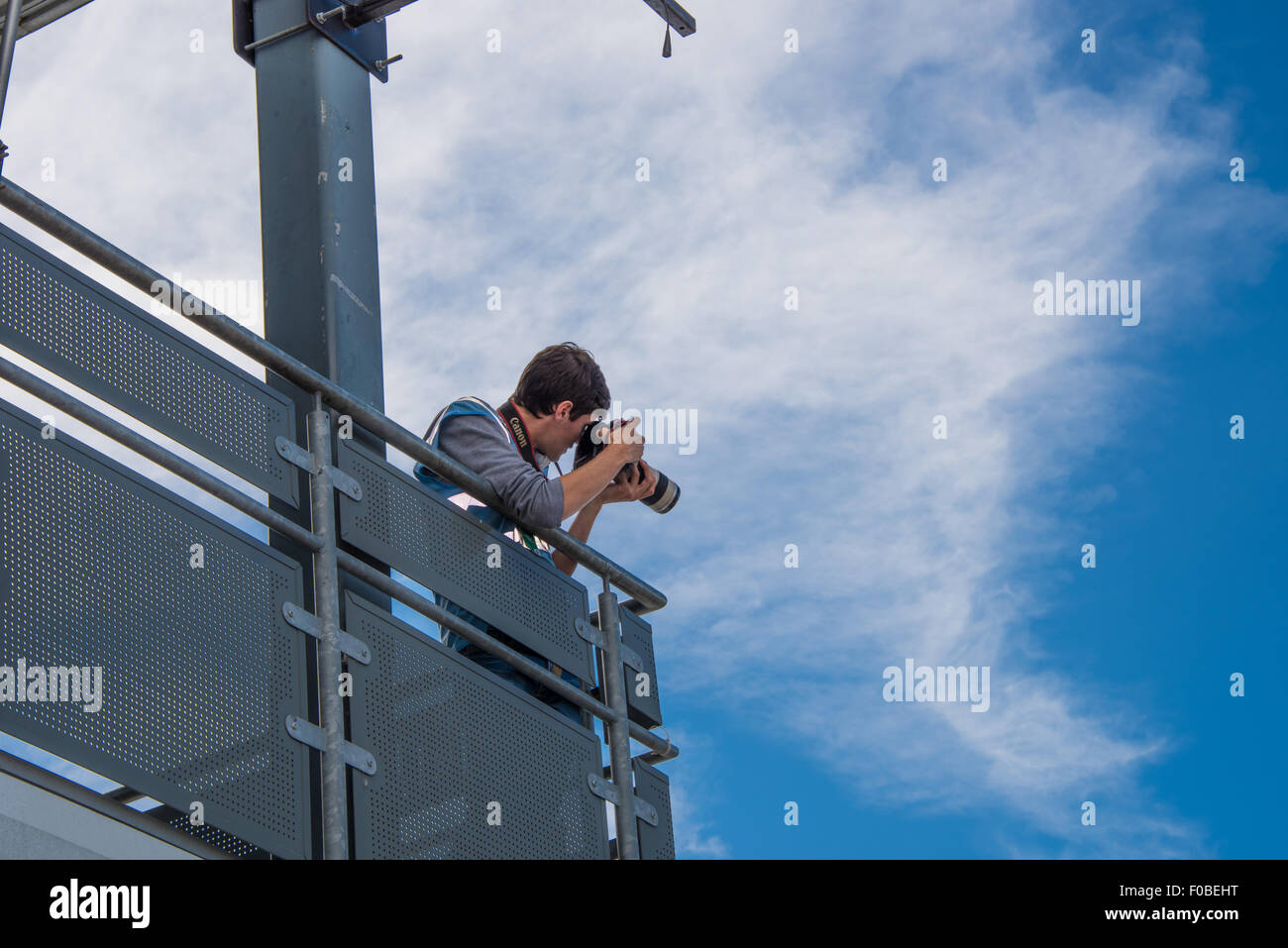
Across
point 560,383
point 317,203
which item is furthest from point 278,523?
point 317,203

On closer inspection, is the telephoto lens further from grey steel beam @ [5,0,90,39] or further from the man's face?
grey steel beam @ [5,0,90,39]

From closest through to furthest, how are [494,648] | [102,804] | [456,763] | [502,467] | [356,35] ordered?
1. [102,804]
2. [456,763]
3. [494,648]
4. [502,467]
5. [356,35]

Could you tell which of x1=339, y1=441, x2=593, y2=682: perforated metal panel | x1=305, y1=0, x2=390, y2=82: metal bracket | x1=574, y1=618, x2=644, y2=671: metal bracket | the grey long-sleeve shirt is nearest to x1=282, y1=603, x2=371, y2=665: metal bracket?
x1=339, y1=441, x2=593, y2=682: perforated metal panel

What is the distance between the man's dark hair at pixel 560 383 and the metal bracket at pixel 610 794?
4.06 ft

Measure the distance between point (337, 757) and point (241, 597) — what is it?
49 centimetres

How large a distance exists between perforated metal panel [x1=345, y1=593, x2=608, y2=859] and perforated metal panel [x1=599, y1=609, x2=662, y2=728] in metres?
0.47

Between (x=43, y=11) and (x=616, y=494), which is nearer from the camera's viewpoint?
(x=616, y=494)

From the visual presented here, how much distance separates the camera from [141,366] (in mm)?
4422

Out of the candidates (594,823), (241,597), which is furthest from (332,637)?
(594,823)

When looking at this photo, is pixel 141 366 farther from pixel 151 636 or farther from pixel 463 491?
pixel 463 491

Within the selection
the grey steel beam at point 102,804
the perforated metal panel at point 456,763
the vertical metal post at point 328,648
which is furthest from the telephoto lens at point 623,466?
the grey steel beam at point 102,804

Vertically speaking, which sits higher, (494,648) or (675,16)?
(675,16)

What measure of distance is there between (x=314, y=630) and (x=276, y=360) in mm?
764

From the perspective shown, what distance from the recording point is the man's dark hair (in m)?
5.90
